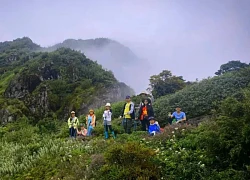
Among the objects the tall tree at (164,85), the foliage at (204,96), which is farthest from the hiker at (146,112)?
the tall tree at (164,85)

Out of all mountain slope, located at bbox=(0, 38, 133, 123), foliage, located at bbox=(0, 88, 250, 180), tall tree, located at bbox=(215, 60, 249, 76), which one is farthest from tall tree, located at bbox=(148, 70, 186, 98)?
foliage, located at bbox=(0, 88, 250, 180)

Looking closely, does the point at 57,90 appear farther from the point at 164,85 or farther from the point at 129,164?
the point at 129,164

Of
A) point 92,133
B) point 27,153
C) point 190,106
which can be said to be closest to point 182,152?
point 27,153

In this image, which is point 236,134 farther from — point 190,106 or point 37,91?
point 37,91

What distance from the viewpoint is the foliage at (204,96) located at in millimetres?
16562

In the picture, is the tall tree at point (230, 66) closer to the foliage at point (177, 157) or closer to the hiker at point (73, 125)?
the hiker at point (73, 125)

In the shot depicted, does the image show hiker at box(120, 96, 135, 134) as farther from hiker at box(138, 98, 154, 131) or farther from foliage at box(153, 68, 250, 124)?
foliage at box(153, 68, 250, 124)

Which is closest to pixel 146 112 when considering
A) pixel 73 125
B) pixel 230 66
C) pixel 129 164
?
pixel 73 125

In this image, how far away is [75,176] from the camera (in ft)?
29.2

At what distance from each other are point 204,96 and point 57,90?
24.2 metres

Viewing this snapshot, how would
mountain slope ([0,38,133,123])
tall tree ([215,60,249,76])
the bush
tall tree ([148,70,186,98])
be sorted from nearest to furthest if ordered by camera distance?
the bush, tall tree ([148,70,186,98]), mountain slope ([0,38,133,123]), tall tree ([215,60,249,76])

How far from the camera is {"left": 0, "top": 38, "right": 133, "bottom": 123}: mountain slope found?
109 feet

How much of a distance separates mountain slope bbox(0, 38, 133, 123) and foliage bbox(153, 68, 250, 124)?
14.1 metres

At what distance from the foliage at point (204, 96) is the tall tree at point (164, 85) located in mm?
10270
